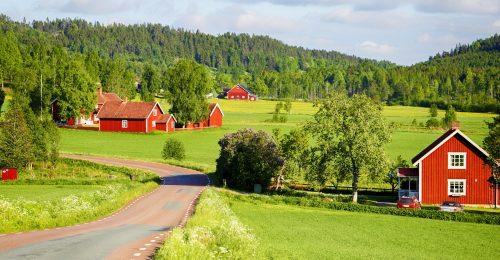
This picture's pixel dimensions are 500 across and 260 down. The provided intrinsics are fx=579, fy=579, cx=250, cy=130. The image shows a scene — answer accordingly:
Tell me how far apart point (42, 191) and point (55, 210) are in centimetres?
1794

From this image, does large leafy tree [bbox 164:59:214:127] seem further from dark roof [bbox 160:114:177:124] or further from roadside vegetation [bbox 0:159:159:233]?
roadside vegetation [bbox 0:159:159:233]

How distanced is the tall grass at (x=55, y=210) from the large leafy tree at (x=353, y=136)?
16.8m

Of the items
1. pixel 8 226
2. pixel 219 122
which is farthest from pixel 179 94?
pixel 8 226

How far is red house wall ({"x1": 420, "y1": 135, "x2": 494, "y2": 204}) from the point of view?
50031 millimetres

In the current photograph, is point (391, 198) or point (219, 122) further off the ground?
point (219, 122)

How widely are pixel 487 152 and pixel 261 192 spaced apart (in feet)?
65.8

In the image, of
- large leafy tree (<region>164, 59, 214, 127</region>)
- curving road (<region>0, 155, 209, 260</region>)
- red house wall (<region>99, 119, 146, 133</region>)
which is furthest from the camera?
large leafy tree (<region>164, 59, 214, 127</region>)

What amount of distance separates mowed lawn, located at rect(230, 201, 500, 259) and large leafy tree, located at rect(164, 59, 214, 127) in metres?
64.5

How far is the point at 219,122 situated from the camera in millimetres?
117000

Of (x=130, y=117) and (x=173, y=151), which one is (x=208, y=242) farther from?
(x=130, y=117)

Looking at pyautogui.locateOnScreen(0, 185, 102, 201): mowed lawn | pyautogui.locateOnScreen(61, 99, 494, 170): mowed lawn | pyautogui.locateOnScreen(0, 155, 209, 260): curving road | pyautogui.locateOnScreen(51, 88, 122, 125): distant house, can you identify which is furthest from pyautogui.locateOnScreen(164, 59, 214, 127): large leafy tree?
pyautogui.locateOnScreen(0, 155, 209, 260): curving road

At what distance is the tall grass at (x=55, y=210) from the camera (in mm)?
28172

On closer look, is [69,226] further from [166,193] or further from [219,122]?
[219,122]

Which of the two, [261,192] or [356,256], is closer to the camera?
[356,256]
